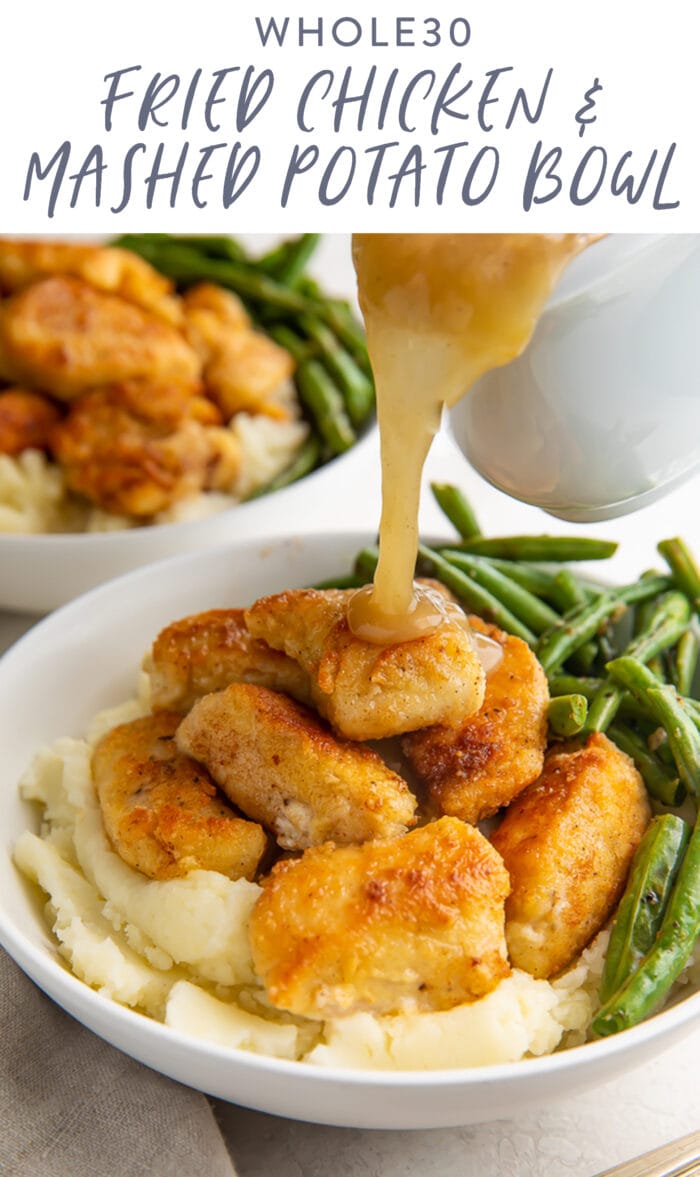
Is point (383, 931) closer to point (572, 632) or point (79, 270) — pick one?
point (572, 632)

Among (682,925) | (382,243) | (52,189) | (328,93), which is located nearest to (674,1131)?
(682,925)

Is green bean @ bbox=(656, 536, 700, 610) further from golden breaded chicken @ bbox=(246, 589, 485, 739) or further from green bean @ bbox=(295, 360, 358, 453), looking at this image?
green bean @ bbox=(295, 360, 358, 453)

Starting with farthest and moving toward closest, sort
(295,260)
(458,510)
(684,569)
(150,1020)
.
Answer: (295,260), (458,510), (684,569), (150,1020)

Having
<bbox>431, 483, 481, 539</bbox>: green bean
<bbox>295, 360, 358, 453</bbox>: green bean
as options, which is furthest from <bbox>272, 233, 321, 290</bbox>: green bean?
<bbox>431, 483, 481, 539</bbox>: green bean

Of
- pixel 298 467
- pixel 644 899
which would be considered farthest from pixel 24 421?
pixel 644 899

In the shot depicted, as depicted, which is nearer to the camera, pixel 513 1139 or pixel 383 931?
pixel 383 931

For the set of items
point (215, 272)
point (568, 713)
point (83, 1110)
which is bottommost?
point (83, 1110)

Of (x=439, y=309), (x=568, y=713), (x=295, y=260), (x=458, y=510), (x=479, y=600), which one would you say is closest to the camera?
(x=439, y=309)
